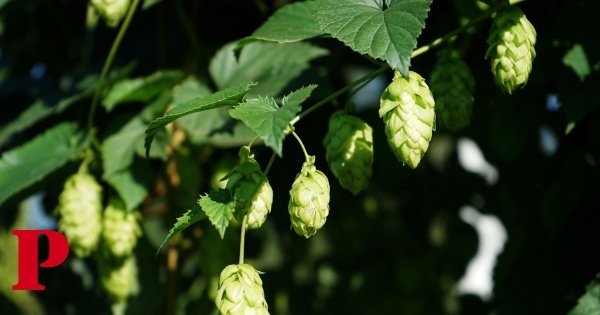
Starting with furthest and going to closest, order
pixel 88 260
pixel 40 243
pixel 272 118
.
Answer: pixel 88 260 → pixel 40 243 → pixel 272 118

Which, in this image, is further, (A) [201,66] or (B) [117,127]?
(A) [201,66]

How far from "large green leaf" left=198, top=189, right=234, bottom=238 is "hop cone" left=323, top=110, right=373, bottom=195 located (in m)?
0.18

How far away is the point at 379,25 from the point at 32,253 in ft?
3.98

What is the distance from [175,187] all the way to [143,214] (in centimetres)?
26

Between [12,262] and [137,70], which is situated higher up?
[137,70]

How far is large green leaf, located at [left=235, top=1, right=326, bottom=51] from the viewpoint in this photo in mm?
1310

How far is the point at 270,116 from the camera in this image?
3.43 feet

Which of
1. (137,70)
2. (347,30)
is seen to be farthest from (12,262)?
(347,30)

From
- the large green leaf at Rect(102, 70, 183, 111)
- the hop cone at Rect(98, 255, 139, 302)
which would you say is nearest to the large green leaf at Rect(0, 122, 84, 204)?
the large green leaf at Rect(102, 70, 183, 111)

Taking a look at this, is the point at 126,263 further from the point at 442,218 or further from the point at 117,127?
the point at 442,218

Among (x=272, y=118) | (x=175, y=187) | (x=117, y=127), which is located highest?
(x=272, y=118)

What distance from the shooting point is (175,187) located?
6.26 feet

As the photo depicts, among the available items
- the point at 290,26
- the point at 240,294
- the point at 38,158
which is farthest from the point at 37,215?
the point at 240,294

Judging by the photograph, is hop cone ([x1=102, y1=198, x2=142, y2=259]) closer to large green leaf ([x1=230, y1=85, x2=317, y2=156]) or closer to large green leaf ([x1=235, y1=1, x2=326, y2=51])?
large green leaf ([x1=235, y1=1, x2=326, y2=51])
